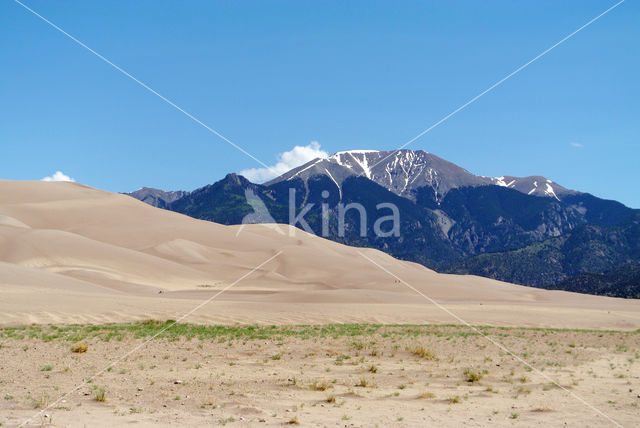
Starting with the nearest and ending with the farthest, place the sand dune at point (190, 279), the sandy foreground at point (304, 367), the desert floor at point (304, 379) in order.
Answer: the desert floor at point (304, 379) → the sandy foreground at point (304, 367) → the sand dune at point (190, 279)

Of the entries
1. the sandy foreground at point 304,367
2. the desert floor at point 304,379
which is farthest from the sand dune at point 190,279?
the desert floor at point 304,379

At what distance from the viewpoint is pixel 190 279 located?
7162cm

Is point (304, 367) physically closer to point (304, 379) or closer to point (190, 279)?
point (304, 379)

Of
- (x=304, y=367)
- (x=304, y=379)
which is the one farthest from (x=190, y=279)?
(x=304, y=379)

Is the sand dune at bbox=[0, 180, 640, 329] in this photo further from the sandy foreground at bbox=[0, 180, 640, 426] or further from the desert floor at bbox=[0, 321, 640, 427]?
the desert floor at bbox=[0, 321, 640, 427]

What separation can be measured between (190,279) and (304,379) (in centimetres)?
5787

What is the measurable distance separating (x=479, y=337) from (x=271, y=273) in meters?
56.3

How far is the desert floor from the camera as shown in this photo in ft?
40.1

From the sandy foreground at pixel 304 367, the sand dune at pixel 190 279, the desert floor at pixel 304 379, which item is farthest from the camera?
the sand dune at pixel 190 279

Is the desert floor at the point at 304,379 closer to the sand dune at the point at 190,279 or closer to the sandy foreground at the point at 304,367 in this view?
the sandy foreground at the point at 304,367

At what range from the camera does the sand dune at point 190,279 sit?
3697cm

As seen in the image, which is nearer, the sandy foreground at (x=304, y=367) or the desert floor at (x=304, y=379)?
the desert floor at (x=304, y=379)

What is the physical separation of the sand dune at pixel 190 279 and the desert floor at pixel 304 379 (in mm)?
9560

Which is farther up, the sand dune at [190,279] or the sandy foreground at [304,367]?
the sand dune at [190,279]
